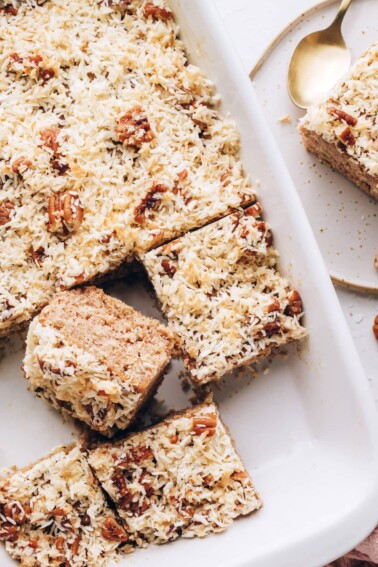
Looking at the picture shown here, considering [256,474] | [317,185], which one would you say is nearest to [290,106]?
[317,185]

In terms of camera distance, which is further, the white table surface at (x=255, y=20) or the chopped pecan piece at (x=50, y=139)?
the white table surface at (x=255, y=20)

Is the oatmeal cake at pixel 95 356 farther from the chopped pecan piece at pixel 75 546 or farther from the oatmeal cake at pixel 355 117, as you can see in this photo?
the oatmeal cake at pixel 355 117

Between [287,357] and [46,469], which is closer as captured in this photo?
[46,469]

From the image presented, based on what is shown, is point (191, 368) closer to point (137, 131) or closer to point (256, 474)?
point (256, 474)

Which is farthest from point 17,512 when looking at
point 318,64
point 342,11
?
point 342,11

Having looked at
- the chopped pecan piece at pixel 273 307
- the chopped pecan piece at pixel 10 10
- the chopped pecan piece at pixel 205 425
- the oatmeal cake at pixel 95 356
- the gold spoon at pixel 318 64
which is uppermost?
the chopped pecan piece at pixel 10 10

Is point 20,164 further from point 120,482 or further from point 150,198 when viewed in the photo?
point 120,482

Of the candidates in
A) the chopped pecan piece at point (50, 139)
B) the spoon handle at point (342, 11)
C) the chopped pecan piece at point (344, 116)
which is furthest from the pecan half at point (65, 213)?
the spoon handle at point (342, 11)
